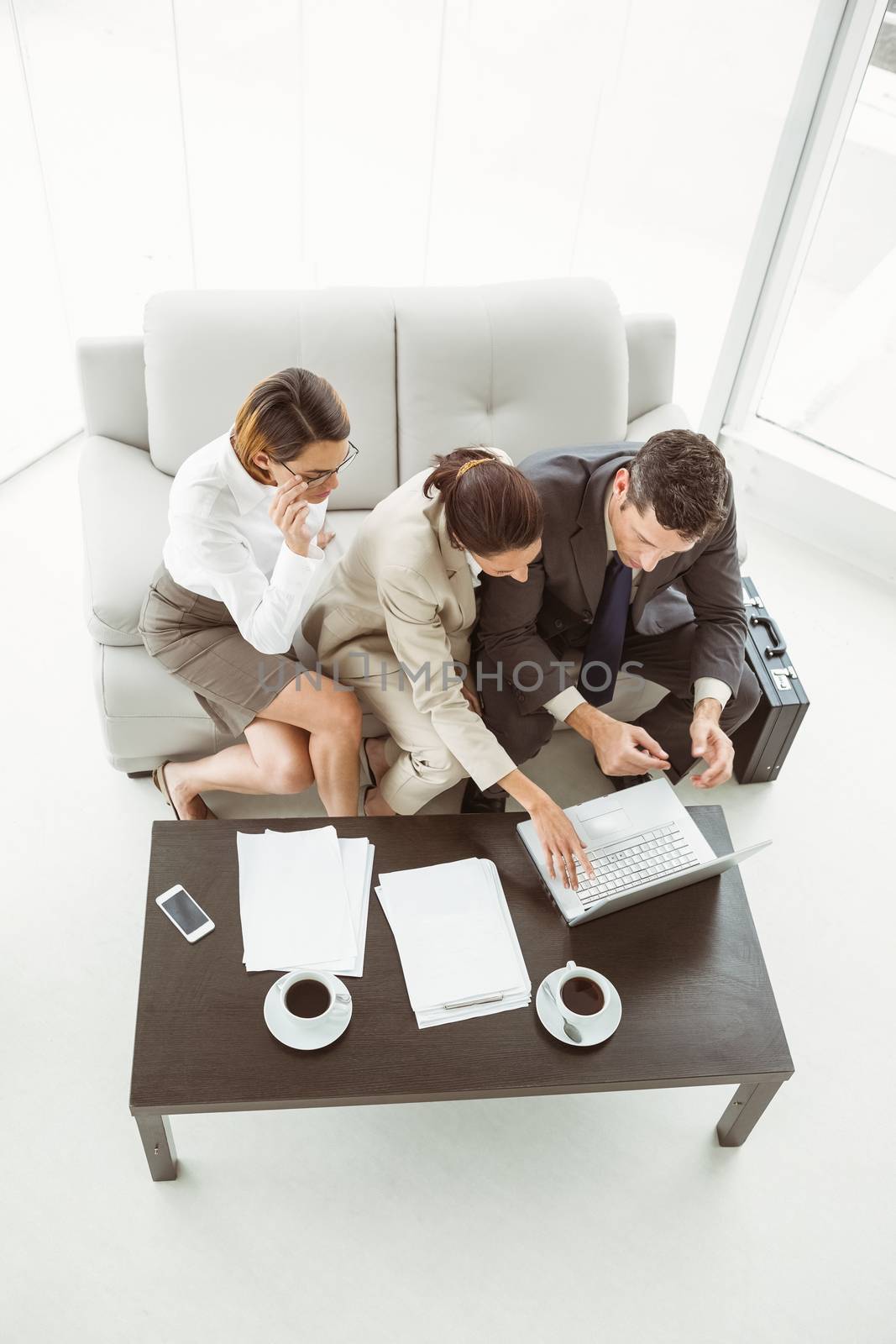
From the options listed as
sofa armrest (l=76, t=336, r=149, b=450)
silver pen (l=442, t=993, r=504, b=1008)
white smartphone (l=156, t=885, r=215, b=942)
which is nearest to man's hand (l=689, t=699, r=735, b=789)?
silver pen (l=442, t=993, r=504, b=1008)

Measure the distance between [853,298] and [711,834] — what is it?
6.59ft

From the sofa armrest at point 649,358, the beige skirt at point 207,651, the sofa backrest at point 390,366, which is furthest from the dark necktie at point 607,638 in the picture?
the sofa armrest at point 649,358

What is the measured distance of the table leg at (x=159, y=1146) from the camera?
1564 mm

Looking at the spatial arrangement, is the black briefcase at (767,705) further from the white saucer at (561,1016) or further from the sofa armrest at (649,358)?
the white saucer at (561,1016)

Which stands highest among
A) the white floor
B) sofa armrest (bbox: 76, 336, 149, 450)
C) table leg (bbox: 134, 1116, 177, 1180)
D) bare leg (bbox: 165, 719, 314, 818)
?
sofa armrest (bbox: 76, 336, 149, 450)

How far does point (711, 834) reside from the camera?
1875mm

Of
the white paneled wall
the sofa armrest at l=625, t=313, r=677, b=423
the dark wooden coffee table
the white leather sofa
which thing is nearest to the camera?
the dark wooden coffee table

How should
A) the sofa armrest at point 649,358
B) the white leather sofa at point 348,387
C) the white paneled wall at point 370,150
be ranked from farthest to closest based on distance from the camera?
the white paneled wall at point 370,150 < the sofa armrest at point 649,358 < the white leather sofa at point 348,387

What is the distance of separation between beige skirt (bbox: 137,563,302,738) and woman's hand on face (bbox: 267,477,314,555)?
28cm

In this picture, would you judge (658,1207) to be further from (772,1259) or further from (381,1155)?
(381,1155)

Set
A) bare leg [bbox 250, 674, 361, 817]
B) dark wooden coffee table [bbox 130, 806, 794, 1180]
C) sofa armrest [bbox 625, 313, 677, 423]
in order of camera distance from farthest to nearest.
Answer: sofa armrest [bbox 625, 313, 677, 423], bare leg [bbox 250, 674, 361, 817], dark wooden coffee table [bbox 130, 806, 794, 1180]

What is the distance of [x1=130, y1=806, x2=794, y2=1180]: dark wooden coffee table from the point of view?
1482mm

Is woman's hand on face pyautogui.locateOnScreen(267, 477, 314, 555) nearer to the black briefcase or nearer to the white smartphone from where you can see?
the white smartphone

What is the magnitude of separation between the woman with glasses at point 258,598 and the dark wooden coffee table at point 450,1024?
299 mm
